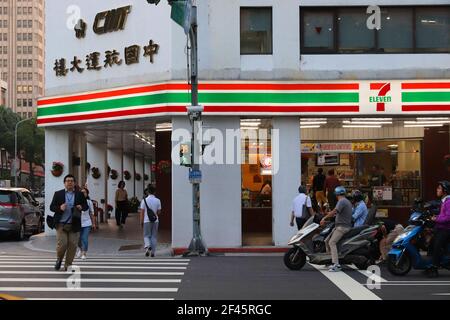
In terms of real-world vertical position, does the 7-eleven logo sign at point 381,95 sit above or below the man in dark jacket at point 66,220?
above

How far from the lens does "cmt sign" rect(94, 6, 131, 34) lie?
20.3 m

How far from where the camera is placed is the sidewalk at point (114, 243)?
61.1 ft

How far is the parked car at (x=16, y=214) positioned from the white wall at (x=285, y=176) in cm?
898

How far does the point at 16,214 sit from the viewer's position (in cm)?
2223

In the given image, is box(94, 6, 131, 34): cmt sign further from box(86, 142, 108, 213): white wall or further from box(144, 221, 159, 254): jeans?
box(86, 142, 108, 213): white wall

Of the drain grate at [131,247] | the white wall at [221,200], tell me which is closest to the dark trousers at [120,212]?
the drain grate at [131,247]

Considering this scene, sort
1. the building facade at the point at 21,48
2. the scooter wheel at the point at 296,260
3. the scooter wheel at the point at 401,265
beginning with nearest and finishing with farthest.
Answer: the scooter wheel at the point at 401,265, the scooter wheel at the point at 296,260, the building facade at the point at 21,48

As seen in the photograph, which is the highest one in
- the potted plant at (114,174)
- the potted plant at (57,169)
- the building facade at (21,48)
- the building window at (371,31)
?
the building facade at (21,48)

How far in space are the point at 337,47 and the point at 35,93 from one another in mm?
150658

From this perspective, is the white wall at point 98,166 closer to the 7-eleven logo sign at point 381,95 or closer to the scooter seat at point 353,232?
the 7-eleven logo sign at point 381,95

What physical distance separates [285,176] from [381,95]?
11.8 ft

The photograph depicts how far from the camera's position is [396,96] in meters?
19.0
